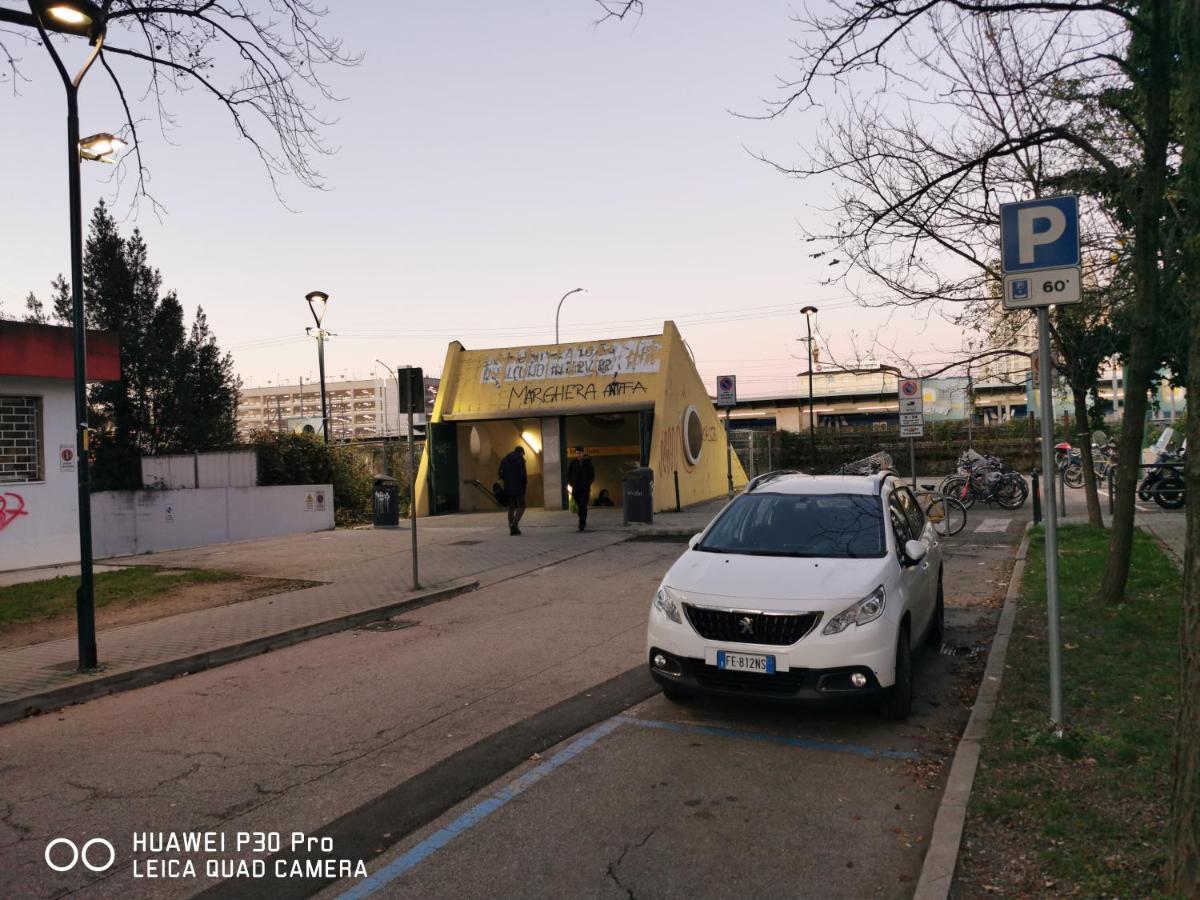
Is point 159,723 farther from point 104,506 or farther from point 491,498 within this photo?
point 491,498

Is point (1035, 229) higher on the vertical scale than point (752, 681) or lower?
higher

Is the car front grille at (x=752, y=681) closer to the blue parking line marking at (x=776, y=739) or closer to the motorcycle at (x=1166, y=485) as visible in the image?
the blue parking line marking at (x=776, y=739)

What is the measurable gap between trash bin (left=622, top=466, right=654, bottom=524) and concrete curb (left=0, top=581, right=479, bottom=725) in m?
8.06

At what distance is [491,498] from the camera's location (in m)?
25.1

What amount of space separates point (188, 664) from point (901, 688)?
631 centimetres

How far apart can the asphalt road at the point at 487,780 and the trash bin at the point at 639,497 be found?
10353 mm

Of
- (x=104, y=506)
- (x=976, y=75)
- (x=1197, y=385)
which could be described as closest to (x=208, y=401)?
(x=104, y=506)

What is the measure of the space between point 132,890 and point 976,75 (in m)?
10.7

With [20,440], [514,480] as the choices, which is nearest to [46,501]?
[20,440]

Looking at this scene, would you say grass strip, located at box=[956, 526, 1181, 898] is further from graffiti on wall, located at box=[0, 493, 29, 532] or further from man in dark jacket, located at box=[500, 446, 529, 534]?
graffiti on wall, located at box=[0, 493, 29, 532]

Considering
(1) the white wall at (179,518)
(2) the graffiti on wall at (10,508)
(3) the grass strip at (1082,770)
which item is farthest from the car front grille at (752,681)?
(1) the white wall at (179,518)

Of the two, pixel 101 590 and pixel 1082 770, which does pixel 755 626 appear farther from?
pixel 101 590

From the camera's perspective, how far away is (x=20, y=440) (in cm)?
1456

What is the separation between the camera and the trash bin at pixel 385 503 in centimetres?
2038
